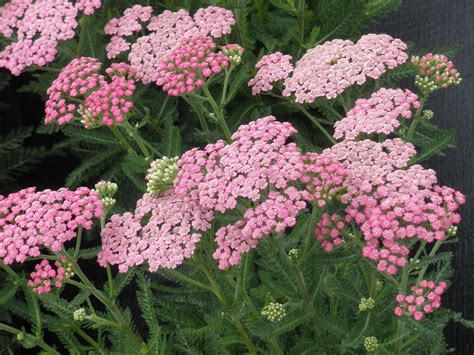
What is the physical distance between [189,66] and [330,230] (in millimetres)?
603

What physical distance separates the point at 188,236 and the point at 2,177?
3.75ft

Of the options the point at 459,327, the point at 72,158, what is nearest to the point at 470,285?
the point at 459,327

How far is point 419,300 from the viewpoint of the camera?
128 centimetres

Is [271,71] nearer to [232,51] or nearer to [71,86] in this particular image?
[232,51]

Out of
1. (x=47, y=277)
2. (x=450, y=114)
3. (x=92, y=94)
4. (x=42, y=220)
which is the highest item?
(x=92, y=94)

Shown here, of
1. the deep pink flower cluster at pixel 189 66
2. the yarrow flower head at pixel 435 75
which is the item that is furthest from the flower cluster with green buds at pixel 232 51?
the yarrow flower head at pixel 435 75

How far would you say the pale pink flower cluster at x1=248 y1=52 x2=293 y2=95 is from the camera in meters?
1.84

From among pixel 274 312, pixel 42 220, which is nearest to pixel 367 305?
pixel 274 312

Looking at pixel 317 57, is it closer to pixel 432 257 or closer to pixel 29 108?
pixel 432 257

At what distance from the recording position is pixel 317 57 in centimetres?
182

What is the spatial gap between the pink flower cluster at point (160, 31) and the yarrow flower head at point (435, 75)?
0.57 m

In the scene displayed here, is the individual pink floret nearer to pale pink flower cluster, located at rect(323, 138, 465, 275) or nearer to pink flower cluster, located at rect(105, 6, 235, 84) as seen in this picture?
pink flower cluster, located at rect(105, 6, 235, 84)

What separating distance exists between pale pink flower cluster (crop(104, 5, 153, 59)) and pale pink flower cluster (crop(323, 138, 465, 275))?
0.89 meters

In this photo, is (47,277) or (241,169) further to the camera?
(47,277)
